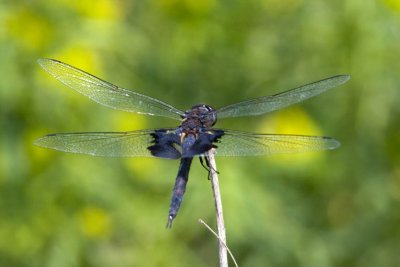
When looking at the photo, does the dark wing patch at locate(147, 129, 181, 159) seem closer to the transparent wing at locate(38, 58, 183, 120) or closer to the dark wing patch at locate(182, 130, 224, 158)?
the dark wing patch at locate(182, 130, 224, 158)

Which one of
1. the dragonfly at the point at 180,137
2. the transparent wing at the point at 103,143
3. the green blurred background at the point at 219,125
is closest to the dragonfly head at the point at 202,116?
the dragonfly at the point at 180,137

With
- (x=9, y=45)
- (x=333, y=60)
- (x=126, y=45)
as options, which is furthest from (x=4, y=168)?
(x=333, y=60)

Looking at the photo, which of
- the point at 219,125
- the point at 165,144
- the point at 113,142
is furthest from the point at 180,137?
the point at 219,125

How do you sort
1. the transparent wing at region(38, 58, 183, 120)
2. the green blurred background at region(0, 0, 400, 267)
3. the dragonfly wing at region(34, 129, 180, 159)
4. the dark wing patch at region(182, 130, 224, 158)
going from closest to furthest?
the dark wing patch at region(182, 130, 224, 158) → the dragonfly wing at region(34, 129, 180, 159) → the transparent wing at region(38, 58, 183, 120) → the green blurred background at region(0, 0, 400, 267)

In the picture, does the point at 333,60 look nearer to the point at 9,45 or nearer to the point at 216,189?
the point at 9,45

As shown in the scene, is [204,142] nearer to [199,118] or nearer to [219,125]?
[199,118]

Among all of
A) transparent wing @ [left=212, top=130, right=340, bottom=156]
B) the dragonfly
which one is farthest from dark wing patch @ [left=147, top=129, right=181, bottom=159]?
transparent wing @ [left=212, top=130, right=340, bottom=156]
